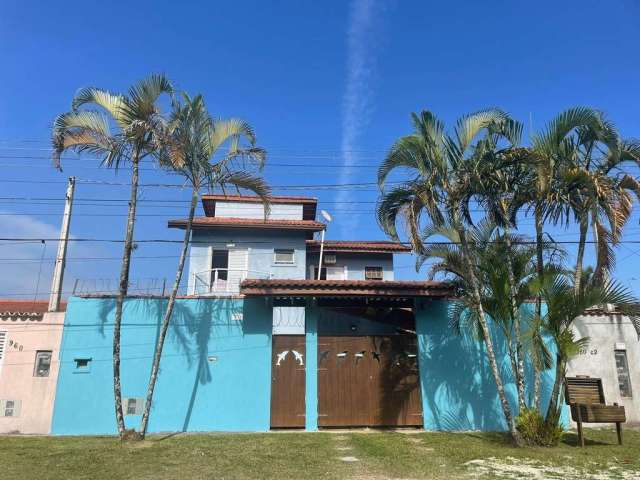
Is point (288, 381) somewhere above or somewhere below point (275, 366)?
below

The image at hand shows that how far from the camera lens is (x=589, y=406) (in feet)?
30.7

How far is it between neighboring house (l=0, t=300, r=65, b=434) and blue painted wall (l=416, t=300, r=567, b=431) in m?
8.55

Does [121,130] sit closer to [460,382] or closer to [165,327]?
[165,327]

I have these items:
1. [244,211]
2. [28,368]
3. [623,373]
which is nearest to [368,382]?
[623,373]

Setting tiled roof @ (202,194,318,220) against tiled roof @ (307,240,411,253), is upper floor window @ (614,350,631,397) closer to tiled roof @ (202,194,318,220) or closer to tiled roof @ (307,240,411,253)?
tiled roof @ (307,240,411,253)

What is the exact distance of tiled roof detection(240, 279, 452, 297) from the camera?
36.7 ft

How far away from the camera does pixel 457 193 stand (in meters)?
9.66

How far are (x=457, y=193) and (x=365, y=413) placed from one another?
5452 mm

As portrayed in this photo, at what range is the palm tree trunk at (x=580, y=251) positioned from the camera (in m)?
9.49

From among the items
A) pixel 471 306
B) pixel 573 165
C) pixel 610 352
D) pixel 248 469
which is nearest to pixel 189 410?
pixel 248 469

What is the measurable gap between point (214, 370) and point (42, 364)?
402cm

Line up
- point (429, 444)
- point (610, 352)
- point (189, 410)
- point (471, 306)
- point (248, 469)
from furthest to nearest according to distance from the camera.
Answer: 1. point (610, 352)
2. point (189, 410)
3. point (471, 306)
4. point (429, 444)
5. point (248, 469)

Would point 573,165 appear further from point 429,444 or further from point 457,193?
point 429,444

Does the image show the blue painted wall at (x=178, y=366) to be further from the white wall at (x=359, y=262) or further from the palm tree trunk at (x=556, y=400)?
the white wall at (x=359, y=262)
